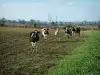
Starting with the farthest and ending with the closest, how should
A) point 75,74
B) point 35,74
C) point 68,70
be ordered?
point 35,74, point 68,70, point 75,74

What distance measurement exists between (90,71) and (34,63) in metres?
4.72

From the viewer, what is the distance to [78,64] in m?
13.0

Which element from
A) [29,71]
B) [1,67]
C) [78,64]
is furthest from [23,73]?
[78,64]

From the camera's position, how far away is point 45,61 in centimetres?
1595

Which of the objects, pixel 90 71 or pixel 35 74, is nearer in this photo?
pixel 90 71

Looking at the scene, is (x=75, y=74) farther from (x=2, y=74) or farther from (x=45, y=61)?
(x=45, y=61)

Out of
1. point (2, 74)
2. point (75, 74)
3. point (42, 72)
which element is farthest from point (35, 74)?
point (75, 74)

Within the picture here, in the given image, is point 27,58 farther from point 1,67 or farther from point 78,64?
point 78,64

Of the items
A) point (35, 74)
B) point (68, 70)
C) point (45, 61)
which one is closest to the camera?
point (68, 70)

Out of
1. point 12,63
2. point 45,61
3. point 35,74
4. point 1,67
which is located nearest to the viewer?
point 35,74

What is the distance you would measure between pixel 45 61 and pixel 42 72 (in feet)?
10.1

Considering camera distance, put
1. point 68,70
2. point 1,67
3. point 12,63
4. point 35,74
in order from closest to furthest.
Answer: point 68,70
point 35,74
point 1,67
point 12,63

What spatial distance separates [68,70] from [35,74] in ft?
5.49

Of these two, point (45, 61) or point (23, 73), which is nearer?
point (23, 73)
